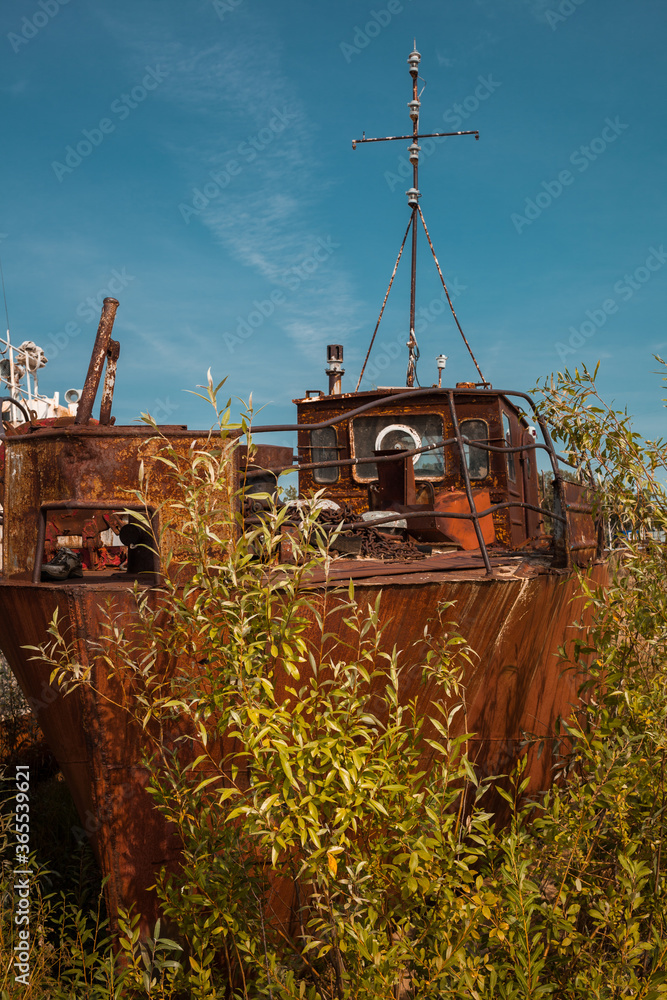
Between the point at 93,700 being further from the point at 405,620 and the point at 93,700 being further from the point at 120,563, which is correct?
the point at 120,563

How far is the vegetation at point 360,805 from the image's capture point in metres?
2.60

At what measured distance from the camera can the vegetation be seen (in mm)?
2596

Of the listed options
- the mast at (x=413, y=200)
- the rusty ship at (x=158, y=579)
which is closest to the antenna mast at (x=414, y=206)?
the mast at (x=413, y=200)

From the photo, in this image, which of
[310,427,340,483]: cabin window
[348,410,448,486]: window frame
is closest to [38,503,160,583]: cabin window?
[310,427,340,483]: cabin window

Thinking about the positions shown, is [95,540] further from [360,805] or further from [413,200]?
[413,200]

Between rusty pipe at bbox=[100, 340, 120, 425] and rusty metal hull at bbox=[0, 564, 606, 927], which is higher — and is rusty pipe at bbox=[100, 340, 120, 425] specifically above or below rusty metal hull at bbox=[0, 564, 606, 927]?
above

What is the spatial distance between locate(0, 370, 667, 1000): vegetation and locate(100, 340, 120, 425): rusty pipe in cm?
112

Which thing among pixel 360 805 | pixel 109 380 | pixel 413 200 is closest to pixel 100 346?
pixel 109 380

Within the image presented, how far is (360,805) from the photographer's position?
8.87 ft

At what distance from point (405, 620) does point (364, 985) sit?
5.69 ft

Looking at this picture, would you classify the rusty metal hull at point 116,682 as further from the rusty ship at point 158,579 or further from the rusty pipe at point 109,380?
the rusty pipe at point 109,380

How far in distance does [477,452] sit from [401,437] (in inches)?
31.0

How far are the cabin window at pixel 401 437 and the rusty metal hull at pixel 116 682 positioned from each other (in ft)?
8.46

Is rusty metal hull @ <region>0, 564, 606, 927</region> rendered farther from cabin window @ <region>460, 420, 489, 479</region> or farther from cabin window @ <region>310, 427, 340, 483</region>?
cabin window @ <region>310, 427, 340, 483</region>
